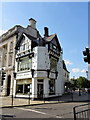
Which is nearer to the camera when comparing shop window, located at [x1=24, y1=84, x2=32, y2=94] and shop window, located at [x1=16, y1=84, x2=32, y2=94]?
shop window, located at [x1=24, y1=84, x2=32, y2=94]

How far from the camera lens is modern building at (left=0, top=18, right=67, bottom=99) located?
20.8 meters

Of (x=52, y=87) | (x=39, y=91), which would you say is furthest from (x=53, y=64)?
(x=39, y=91)

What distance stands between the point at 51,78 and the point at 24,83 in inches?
188

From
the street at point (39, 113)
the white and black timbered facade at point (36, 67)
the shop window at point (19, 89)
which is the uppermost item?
the white and black timbered facade at point (36, 67)

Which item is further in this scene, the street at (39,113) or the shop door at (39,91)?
the shop door at (39,91)

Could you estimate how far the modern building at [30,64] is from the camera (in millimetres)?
20797

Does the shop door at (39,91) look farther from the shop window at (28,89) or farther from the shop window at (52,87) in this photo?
the shop window at (52,87)

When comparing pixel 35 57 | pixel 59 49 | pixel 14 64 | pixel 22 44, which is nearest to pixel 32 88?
pixel 35 57

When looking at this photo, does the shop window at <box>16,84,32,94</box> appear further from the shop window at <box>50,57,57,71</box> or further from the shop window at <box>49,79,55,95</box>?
the shop window at <box>50,57,57,71</box>

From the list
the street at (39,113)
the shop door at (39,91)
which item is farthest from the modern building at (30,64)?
the street at (39,113)

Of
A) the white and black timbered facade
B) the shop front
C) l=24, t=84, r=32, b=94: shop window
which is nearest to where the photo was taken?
the white and black timbered facade

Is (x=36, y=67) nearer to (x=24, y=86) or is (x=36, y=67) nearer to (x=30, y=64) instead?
(x=30, y=64)

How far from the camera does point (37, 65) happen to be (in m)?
20.8

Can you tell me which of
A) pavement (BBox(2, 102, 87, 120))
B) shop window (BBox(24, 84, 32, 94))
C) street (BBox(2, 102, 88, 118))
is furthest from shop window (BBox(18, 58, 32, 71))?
pavement (BBox(2, 102, 87, 120))
